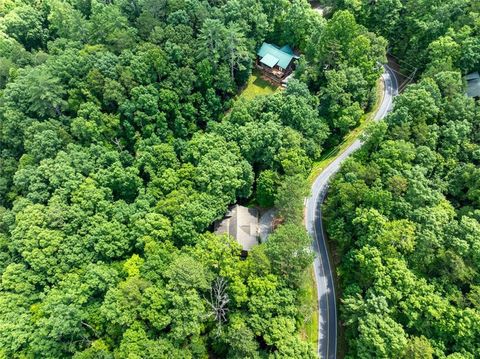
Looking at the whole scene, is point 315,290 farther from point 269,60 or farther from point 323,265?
point 269,60

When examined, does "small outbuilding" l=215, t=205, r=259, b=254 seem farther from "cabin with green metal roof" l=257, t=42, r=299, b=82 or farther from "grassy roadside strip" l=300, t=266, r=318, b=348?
"cabin with green metal roof" l=257, t=42, r=299, b=82

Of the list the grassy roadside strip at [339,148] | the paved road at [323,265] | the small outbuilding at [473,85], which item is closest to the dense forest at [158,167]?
the grassy roadside strip at [339,148]

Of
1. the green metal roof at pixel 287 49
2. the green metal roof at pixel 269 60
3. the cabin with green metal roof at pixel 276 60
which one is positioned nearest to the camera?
the green metal roof at pixel 269 60

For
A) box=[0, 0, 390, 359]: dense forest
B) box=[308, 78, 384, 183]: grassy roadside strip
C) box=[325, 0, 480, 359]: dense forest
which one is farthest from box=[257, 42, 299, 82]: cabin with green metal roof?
box=[325, 0, 480, 359]: dense forest

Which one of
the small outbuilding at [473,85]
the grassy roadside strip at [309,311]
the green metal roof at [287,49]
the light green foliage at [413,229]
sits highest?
the small outbuilding at [473,85]

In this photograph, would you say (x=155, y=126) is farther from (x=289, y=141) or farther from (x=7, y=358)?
(x=7, y=358)

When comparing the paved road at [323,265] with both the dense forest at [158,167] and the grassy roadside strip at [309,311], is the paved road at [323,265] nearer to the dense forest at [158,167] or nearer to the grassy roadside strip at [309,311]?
the grassy roadside strip at [309,311]

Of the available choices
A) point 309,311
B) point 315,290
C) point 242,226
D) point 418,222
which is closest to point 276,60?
point 242,226
